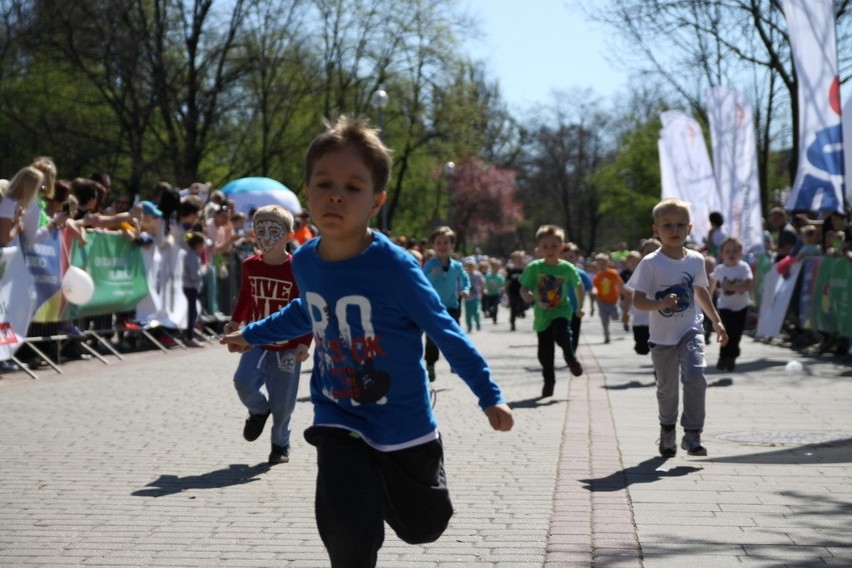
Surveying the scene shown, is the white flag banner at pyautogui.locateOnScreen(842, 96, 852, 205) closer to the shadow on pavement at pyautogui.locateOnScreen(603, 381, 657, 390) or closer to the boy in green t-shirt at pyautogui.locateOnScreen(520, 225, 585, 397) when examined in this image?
the shadow on pavement at pyautogui.locateOnScreen(603, 381, 657, 390)

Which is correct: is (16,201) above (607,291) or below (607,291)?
above

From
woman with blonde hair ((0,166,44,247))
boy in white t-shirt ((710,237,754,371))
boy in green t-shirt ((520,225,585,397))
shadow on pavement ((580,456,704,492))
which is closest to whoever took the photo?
shadow on pavement ((580,456,704,492))

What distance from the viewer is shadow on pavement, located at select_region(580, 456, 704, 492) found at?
762 centimetres

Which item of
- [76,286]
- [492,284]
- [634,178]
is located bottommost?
[76,286]

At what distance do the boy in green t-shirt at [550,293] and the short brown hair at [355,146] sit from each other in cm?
861

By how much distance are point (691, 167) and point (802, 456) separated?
2102cm

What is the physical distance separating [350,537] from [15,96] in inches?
1459

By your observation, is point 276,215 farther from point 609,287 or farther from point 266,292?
point 609,287

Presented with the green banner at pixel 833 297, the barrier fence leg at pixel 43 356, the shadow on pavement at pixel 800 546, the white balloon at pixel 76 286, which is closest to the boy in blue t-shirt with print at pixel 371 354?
the shadow on pavement at pixel 800 546

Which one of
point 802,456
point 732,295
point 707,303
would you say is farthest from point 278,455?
point 732,295

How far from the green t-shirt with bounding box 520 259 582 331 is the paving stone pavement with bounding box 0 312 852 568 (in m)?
0.86

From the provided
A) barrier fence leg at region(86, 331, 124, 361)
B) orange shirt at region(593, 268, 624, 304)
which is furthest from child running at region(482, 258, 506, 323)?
barrier fence leg at region(86, 331, 124, 361)

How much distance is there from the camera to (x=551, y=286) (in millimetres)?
13250

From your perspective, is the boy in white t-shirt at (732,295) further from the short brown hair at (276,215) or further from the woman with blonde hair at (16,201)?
the short brown hair at (276,215)
